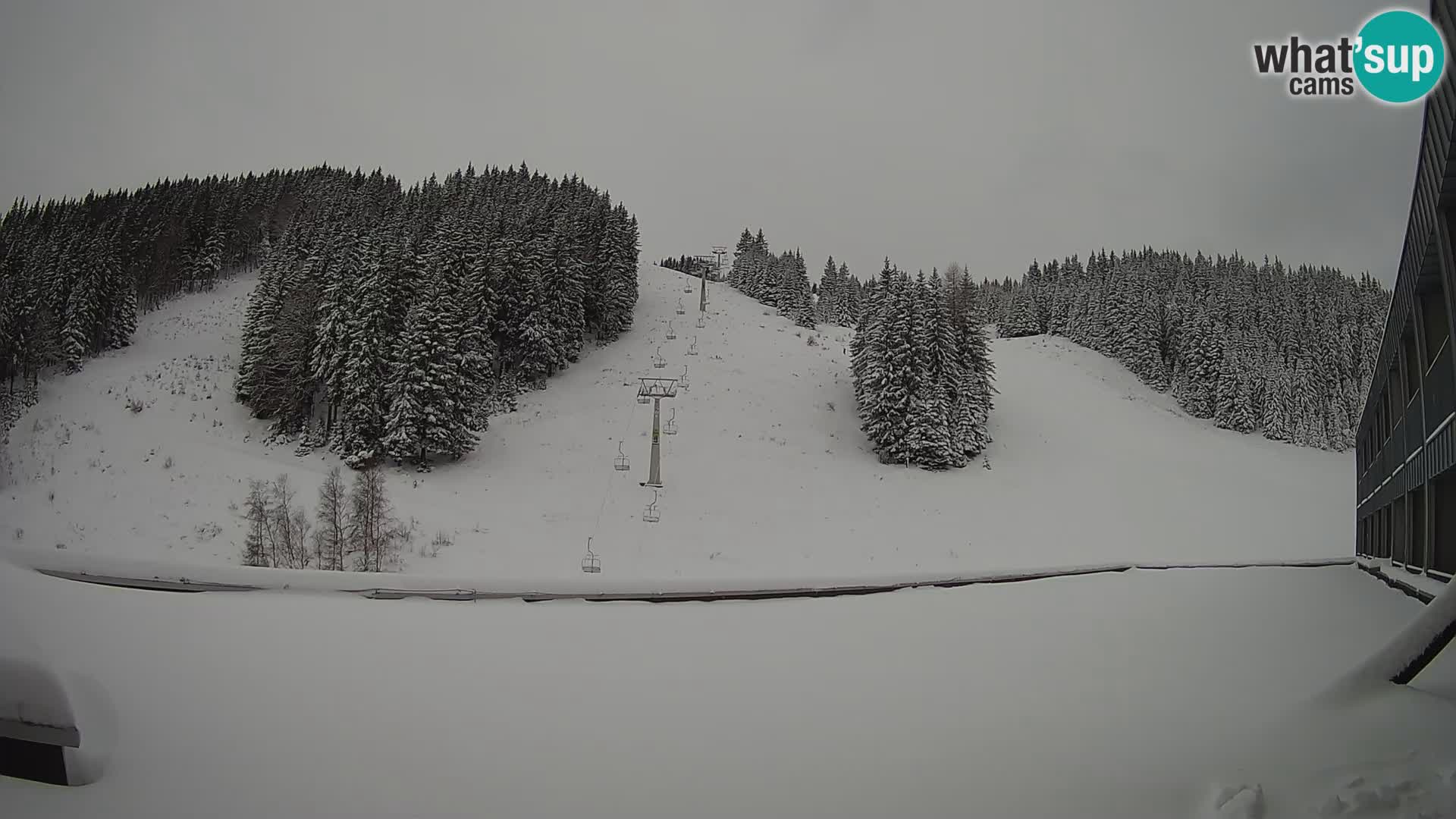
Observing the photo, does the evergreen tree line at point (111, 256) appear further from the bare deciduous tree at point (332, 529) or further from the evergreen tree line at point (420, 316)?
the bare deciduous tree at point (332, 529)

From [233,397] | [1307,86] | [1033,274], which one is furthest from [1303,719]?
[1033,274]

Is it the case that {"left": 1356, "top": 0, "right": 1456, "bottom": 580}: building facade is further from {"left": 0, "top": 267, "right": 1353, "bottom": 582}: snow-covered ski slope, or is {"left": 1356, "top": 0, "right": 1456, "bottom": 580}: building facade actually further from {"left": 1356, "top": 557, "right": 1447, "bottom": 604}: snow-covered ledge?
{"left": 0, "top": 267, "right": 1353, "bottom": 582}: snow-covered ski slope

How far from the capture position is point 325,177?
82.3 meters

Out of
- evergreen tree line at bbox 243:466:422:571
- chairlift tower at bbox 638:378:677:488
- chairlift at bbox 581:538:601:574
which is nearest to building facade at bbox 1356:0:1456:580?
chairlift at bbox 581:538:601:574

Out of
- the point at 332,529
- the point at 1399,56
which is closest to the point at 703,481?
the point at 332,529

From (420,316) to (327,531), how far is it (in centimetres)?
1534

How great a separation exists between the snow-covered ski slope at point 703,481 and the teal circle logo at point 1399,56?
7487mm

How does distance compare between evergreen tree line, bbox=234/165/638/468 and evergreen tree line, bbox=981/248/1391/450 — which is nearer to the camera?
evergreen tree line, bbox=234/165/638/468

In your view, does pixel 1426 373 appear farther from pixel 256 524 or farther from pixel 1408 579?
pixel 256 524

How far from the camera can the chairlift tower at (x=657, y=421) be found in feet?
100

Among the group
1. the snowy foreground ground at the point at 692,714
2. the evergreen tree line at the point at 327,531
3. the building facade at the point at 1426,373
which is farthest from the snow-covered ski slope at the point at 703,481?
the building facade at the point at 1426,373

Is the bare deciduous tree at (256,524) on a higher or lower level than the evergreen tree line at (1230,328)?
lower

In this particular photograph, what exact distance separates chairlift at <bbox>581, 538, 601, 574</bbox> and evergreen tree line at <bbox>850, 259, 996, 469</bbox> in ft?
67.0

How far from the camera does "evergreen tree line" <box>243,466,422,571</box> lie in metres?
18.2
